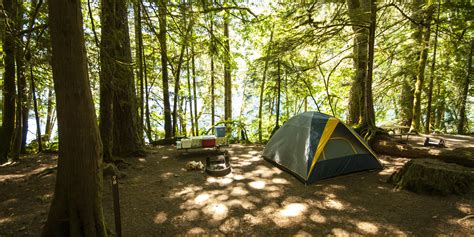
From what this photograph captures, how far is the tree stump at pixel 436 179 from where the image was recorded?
4480 millimetres

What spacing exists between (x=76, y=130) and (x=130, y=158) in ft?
15.9

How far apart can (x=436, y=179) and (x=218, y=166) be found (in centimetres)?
475

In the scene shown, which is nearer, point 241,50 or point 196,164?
point 196,164

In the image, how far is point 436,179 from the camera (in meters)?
4.55

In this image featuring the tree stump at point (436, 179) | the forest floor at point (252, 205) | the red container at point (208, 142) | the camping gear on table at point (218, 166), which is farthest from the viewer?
the red container at point (208, 142)

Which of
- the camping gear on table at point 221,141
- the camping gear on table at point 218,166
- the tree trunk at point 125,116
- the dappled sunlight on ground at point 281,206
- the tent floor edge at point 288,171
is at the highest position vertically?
the tree trunk at point 125,116

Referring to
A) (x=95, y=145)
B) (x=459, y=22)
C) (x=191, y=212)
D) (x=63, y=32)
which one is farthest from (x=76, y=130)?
(x=459, y=22)

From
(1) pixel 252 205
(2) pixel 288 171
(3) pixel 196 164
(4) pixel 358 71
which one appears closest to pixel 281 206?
(1) pixel 252 205

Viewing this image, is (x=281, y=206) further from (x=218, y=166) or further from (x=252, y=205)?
(x=218, y=166)

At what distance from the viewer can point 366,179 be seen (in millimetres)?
5562

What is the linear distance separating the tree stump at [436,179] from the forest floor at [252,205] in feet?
0.62

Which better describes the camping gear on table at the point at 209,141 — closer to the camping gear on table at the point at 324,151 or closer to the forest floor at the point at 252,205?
the forest floor at the point at 252,205

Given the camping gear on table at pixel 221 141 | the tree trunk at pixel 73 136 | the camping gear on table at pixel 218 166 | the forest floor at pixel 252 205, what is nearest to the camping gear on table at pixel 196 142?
the camping gear on table at pixel 221 141

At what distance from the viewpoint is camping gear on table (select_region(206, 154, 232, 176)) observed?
→ 611 cm
